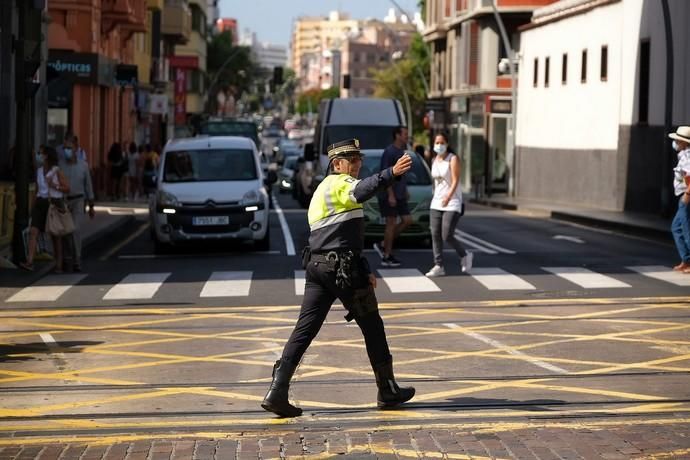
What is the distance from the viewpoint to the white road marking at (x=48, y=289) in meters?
18.4

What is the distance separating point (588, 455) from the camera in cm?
852

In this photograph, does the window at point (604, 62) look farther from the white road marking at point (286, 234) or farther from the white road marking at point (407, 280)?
the white road marking at point (407, 280)

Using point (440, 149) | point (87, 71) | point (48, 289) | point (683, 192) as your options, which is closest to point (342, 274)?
point (48, 289)

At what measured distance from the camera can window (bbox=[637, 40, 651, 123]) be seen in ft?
133

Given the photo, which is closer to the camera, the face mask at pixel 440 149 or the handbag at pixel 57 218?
the face mask at pixel 440 149

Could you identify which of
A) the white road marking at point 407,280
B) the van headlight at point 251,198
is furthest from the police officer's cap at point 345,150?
the van headlight at point 251,198

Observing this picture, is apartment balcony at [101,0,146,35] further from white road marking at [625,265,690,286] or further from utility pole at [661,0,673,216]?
white road marking at [625,265,690,286]

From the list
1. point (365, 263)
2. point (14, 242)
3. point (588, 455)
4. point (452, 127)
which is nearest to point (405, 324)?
point (365, 263)

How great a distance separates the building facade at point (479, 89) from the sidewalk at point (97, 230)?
73.1 ft

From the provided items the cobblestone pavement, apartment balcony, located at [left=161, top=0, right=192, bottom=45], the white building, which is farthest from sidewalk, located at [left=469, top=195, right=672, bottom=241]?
apartment balcony, located at [left=161, top=0, right=192, bottom=45]

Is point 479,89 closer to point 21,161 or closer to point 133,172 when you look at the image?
point 133,172

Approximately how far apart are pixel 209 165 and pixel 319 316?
1623cm

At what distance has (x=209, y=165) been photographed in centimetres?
2627

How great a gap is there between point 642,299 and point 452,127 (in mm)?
60790
